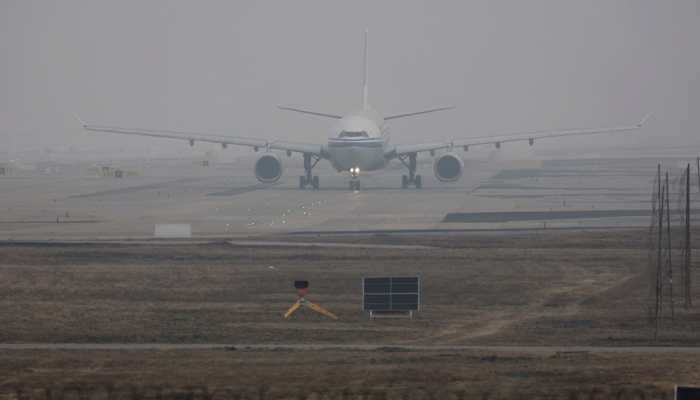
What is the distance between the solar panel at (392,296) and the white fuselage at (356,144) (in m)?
57.6

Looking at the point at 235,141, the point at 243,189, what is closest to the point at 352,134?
the point at 243,189

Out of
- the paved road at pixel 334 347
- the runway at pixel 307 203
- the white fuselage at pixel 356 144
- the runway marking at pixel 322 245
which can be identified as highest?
the white fuselage at pixel 356 144

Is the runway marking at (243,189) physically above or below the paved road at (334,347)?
above

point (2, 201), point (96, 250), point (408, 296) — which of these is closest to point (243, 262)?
point (96, 250)

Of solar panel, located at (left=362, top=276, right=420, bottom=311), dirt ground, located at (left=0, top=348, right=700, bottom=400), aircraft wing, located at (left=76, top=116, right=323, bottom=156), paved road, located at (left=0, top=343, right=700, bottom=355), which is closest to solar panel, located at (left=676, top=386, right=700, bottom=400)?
dirt ground, located at (left=0, top=348, right=700, bottom=400)

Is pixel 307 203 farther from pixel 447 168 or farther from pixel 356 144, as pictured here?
pixel 447 168

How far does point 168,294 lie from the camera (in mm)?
44844

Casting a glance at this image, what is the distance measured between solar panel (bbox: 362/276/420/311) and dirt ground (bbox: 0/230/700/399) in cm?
71

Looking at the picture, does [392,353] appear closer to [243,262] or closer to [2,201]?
[243,262]

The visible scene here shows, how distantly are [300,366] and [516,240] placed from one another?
2979 centimetres

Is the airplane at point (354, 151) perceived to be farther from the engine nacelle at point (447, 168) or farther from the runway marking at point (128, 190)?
the runway marking at point (128, 190)

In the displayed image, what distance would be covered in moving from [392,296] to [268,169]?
62.1 metres

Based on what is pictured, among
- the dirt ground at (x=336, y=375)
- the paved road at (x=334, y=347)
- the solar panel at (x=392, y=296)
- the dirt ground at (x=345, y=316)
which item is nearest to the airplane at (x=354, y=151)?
the dirt ground at (x=345, y=316)

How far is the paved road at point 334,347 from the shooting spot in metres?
34.3
